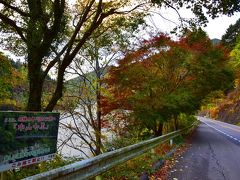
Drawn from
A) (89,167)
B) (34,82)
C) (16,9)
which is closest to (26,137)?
(89,167)

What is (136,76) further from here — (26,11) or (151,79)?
(26,11)

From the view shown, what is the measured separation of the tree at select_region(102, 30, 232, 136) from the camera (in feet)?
69.6

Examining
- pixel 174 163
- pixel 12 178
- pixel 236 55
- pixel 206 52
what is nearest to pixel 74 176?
pixel 12 178

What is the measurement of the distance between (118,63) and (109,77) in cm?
98

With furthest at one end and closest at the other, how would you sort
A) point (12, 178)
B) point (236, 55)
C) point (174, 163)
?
1. point (236, 55)
2. point (174, 163)
3. point (12, 178)

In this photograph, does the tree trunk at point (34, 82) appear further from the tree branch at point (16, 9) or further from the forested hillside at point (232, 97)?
the forested hillside at point (232, 97)

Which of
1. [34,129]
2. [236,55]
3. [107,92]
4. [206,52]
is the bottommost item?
[34,129]

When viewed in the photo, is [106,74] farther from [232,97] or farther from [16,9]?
[232,97]

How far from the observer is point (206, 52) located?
2711cm

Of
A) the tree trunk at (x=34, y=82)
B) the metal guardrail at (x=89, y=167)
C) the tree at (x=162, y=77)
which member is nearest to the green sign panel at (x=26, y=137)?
the metal guardrail at (x=89, y=167)

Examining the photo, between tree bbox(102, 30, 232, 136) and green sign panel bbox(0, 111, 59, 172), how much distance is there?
12.4 m

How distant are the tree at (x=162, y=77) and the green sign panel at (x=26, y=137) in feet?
40.7

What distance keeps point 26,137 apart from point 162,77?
679 inches

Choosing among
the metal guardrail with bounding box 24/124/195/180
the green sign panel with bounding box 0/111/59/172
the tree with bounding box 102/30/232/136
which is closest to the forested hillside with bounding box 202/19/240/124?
the tree with bounding box 102/30/232/136
